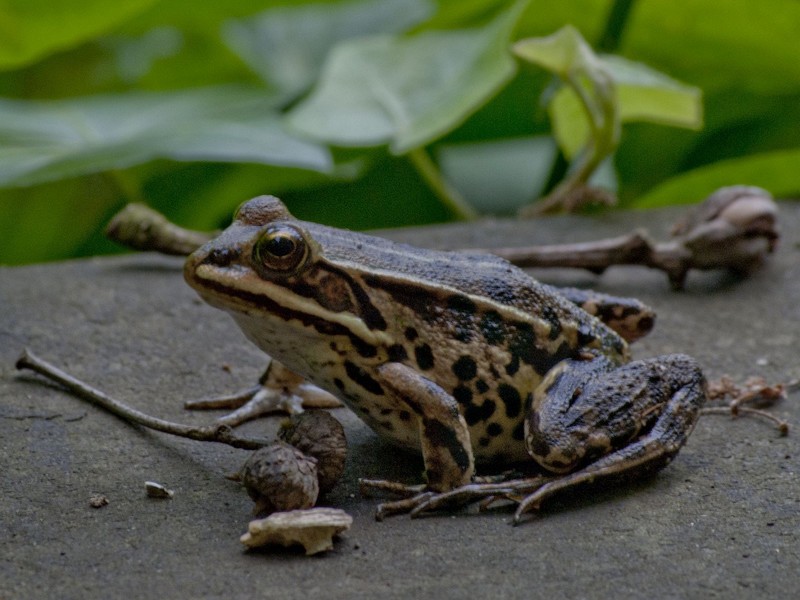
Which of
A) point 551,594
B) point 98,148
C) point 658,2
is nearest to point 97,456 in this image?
point 551,594

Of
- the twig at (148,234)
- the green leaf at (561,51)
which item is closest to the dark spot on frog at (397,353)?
the twig at (148,234)

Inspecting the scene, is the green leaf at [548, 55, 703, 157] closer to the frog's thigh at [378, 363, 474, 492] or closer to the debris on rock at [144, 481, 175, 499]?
the frog's thigh at [378, 363, 474, 492]

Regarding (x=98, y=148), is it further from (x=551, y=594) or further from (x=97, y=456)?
(x=551, y=594)

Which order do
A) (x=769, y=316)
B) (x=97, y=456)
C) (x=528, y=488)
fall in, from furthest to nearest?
(x=769, y=316), (x=97, y=456), (x=528, y=488)

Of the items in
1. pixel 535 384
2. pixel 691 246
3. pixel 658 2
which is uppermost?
pixel 658 2

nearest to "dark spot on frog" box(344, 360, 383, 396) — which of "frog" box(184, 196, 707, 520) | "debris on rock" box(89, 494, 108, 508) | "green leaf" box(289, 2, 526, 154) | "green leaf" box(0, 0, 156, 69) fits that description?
"frog" box(184, 196, 707, 520)

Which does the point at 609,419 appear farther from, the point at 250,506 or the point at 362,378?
the point at 250,506

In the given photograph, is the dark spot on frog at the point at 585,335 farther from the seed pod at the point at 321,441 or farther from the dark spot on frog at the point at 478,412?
the seed pod at the point at 321,441
